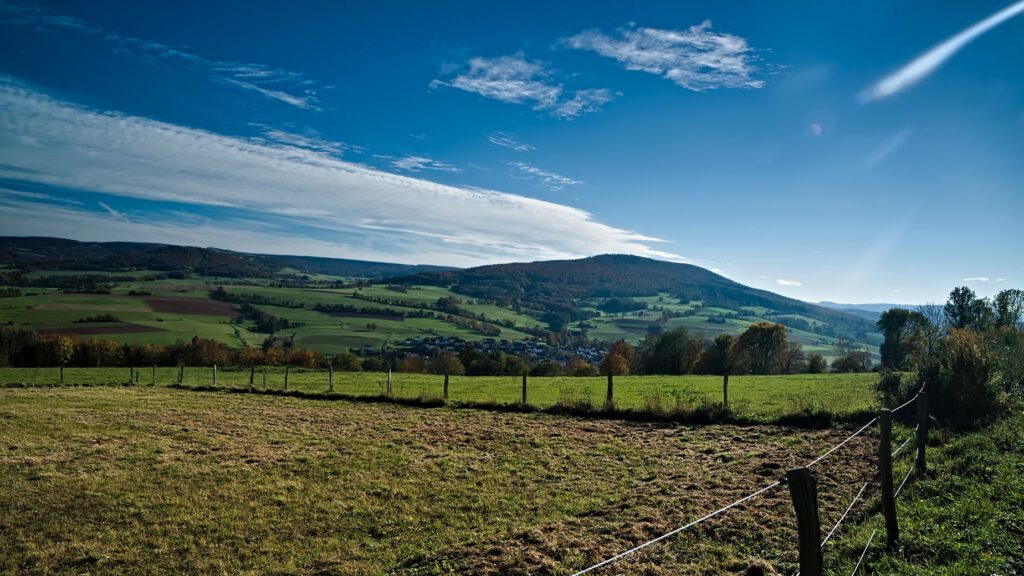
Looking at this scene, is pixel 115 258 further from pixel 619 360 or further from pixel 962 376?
pixel 962 376

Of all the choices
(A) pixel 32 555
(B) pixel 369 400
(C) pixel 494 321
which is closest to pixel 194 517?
(A) pixel 32 555

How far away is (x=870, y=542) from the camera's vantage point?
6.82 metres

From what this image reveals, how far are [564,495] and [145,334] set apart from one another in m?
80.4

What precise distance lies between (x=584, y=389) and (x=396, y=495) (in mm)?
20518

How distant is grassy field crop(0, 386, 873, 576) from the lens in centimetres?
766

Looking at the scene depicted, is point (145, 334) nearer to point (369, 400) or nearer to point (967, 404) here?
point (369, 400)

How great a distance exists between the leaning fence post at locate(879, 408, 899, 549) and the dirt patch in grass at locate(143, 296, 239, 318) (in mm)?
105893

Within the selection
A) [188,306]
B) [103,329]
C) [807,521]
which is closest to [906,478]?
[807,521]

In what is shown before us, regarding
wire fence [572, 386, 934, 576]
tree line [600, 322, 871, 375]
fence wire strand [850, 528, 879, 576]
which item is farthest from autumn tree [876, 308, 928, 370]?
fence wire strand [850, 528, 879, 576]

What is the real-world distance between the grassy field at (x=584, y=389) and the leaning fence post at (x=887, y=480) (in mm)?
11773

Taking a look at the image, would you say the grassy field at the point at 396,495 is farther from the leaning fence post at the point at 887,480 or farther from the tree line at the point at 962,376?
the tree line at the point at 962,376

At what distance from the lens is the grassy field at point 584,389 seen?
1966 cm

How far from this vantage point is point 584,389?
29891 millimetres

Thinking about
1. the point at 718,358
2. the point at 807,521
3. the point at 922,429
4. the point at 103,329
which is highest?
the point at 807,521
